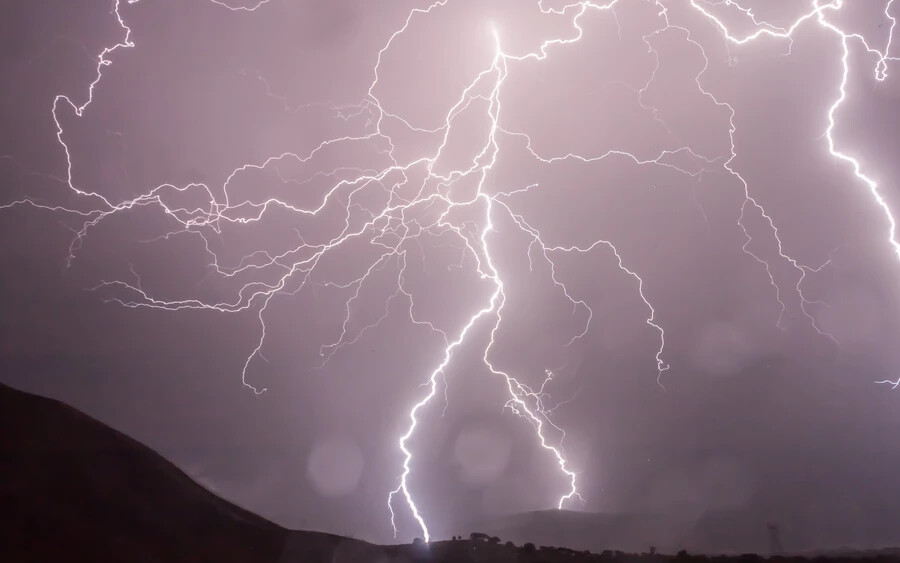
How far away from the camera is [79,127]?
24.6 ft

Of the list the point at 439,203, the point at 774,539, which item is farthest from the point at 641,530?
the point at 439,203

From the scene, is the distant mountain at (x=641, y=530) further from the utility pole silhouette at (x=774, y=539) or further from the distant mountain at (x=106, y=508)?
the distant mountain at (x=106, y=508)

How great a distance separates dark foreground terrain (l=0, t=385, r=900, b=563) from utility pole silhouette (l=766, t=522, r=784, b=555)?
126cm

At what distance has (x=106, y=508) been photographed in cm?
621

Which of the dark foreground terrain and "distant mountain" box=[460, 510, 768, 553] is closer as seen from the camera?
the dark foreground terrain

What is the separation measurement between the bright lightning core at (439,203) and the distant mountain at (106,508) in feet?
5.37

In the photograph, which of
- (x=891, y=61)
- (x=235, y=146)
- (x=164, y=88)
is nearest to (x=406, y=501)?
(x=235, y=146)

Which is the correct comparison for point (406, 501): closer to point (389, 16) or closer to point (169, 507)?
point (169, 507)

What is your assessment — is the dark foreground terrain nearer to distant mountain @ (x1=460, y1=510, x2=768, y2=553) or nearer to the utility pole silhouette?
distant mountain @ (x1=460, y1=510, x2=768, y2=553)

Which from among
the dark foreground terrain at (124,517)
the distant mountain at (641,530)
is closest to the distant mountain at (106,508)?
the dark foreground terrain at (124,517)

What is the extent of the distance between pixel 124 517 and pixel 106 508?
21 centimetres

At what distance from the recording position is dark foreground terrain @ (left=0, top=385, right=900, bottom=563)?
5.60 m

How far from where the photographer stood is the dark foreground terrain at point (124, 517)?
560 cm

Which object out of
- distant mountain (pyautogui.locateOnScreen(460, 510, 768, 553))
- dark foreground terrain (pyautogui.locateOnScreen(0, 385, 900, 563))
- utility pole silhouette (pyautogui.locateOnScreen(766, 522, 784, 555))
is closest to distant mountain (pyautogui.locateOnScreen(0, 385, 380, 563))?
dark foreground terrain (pyautogui.locateOnScreen(0, 385, 900, 563))
